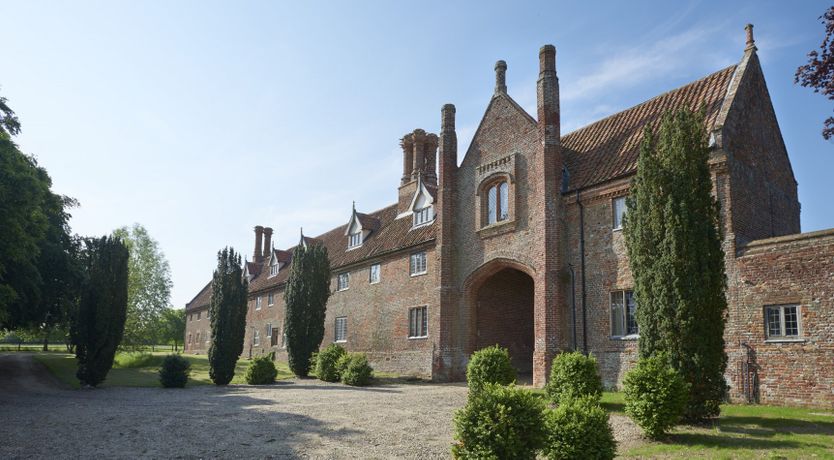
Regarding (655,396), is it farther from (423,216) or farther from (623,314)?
(423,216)

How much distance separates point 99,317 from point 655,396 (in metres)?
21.9

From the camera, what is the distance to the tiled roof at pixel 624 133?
67.2 ft

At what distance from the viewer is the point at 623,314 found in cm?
1991

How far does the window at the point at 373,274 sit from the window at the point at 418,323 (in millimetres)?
4328

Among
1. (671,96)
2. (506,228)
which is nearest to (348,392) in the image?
(506,228)

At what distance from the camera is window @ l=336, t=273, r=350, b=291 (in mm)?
36753

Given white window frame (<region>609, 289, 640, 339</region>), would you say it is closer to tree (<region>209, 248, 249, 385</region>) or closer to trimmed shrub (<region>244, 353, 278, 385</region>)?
trimmed shrub (<region>244, 353, 278, 385</region>)

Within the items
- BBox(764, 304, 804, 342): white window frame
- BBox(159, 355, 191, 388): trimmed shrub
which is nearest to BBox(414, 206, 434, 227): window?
BBox(159, 355, 191, 388): trimmed shrub

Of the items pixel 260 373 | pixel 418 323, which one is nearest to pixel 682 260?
pixel 418 323

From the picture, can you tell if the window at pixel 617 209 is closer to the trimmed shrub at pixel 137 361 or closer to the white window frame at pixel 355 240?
the white window frame at pixel 355 240

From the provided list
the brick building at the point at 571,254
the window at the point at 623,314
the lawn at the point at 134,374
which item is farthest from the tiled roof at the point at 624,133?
the lawn at the point at 134,374

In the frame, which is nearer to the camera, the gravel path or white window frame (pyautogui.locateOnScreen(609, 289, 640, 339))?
the gravel path

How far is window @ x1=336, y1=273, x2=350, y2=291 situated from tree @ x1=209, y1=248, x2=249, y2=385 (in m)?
10.6

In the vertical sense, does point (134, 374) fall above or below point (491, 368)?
below
